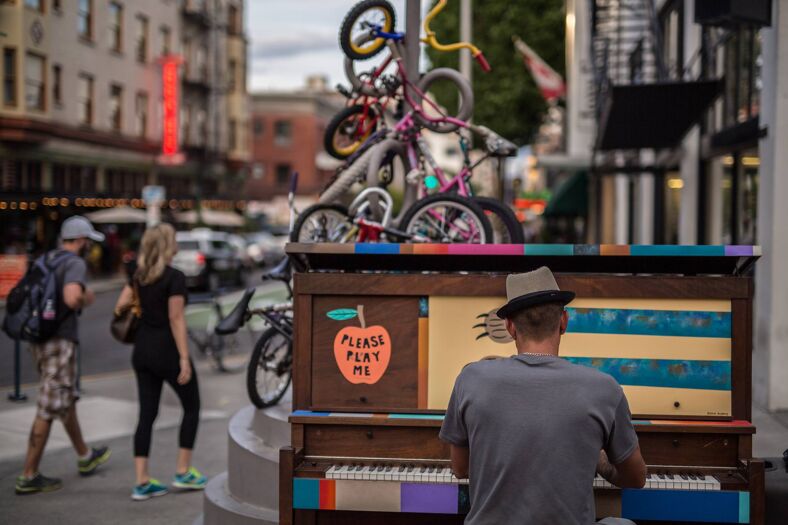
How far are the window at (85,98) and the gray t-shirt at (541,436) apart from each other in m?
34.3

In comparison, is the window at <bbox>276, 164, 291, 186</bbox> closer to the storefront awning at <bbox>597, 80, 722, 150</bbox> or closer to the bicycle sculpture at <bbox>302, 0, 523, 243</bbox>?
the storefront awning at <bbox>597, 80, 722, 150</bbox>

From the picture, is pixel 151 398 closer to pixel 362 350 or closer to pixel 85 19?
pixel 362 350

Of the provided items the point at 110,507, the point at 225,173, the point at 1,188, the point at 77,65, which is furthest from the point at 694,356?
the point at 225,173

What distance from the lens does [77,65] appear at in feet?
112

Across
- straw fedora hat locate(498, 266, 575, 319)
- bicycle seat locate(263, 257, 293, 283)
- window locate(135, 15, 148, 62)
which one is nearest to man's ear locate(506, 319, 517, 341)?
straw fedora hat locate(498, 266, 575, 319)

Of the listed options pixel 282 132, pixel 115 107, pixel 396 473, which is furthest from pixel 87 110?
pixel 282 132

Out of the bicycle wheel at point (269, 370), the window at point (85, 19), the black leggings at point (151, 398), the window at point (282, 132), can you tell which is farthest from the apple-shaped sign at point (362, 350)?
the window at point (282, 132)

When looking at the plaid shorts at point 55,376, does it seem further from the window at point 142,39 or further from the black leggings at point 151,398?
the window at point 142,39

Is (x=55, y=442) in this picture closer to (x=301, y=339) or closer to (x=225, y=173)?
(x=301, y=339)

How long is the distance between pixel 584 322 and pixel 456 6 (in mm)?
30590

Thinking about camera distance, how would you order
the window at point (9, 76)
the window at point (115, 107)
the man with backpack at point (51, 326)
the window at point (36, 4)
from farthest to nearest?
the window at point (115, 107)
the window at point (36, 4)
the window at point (9, 76)
the man with backpack at point (51, 326)

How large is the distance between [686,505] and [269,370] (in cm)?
399

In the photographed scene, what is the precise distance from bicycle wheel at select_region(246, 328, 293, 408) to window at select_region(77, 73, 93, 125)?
30.1 metres

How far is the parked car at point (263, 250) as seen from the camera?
4709cm
